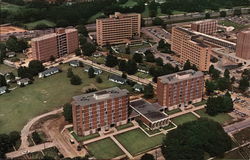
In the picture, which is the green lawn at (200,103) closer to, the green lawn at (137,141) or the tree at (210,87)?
the tree at (210,87)

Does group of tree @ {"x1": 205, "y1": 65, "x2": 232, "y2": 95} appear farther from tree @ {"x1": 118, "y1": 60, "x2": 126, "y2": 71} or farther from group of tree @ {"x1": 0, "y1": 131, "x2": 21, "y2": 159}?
group of tree @ {"x1": 0, "y1": 131, "x2": 21, "y2": 159}

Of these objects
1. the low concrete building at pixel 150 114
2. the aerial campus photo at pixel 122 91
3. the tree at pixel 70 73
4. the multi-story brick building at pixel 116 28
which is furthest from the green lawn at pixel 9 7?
the low concrete building at pixel 150 114

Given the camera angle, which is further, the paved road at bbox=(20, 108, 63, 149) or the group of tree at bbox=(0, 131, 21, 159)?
the paved road at bbox=(20, 108, 63, 149)

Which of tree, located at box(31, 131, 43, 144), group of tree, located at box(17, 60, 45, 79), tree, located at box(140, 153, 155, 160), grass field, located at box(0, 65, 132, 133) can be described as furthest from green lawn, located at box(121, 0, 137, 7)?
tree, located at box(140, 153, 155, 160)

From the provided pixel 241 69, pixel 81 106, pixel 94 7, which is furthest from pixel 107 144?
pixel 94 7

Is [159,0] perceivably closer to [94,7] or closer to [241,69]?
[94,7]

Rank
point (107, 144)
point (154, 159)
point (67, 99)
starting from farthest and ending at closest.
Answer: point (67, 99), point (107, 144), point (154, 159)
